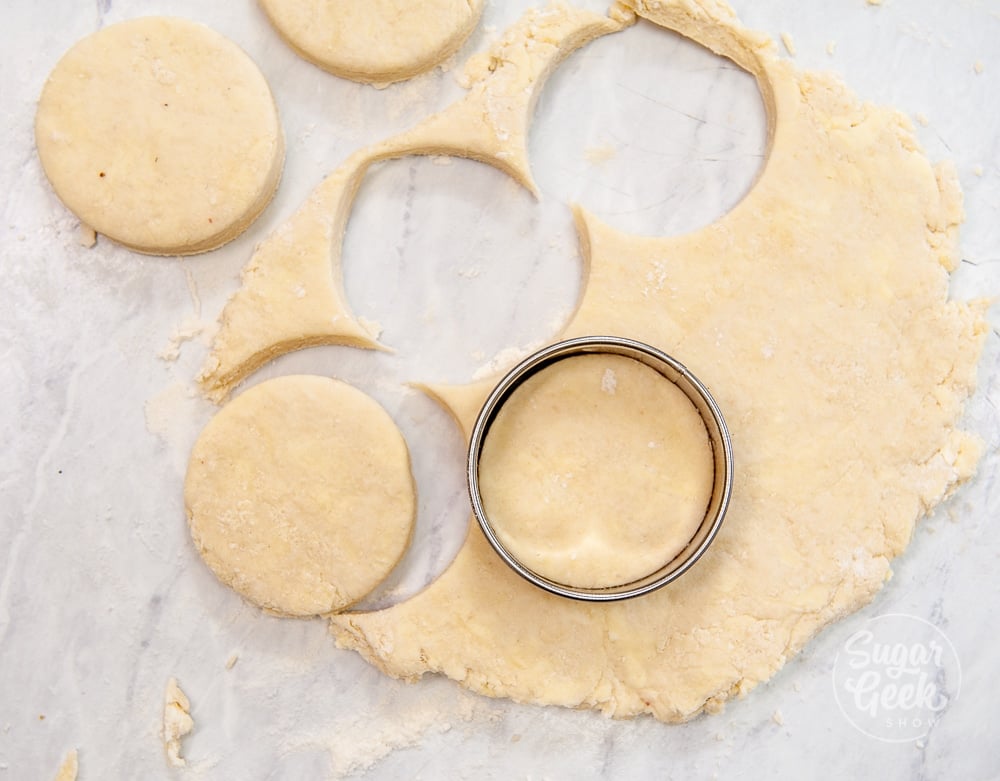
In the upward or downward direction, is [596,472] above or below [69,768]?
above

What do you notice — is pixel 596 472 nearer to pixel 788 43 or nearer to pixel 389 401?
pixel 389 401

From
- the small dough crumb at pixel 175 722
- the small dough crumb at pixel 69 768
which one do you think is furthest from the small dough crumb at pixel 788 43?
the small dough crumb at pixel 69 768

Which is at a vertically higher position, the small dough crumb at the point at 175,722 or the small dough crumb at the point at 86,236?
the small dough crumb at the point at 86,236

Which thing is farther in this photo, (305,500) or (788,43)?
(788,43)

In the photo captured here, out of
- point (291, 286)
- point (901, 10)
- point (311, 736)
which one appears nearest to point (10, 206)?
point (291, 286)

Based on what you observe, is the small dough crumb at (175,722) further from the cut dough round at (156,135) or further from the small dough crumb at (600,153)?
the small dough crumb at (600,153)

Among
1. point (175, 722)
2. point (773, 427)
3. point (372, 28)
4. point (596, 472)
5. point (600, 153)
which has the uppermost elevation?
point (372, 28)

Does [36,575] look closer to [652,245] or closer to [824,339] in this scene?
[652,245]

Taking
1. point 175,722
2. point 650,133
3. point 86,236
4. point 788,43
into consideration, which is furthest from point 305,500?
point 788,43
